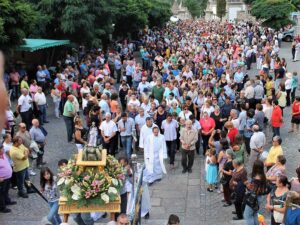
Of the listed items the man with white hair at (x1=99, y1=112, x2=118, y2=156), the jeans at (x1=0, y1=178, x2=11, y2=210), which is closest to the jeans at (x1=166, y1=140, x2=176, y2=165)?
the man with white hair at (x1=99, y1=112, x2=118, y2=156)

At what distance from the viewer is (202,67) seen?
21.6 metres

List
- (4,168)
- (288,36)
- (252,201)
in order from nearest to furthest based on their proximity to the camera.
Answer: (252,201)
(4,168)
(288,36)

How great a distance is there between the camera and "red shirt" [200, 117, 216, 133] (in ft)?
42.6

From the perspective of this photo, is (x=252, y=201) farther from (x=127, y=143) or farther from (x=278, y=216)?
(x=127, y=143)

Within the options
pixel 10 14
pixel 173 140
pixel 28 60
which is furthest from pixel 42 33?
pixel 173 140

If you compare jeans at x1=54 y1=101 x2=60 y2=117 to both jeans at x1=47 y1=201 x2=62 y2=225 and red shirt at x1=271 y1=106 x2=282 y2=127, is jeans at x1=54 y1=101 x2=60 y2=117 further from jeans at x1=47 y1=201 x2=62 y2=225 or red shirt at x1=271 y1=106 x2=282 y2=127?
jeans at x1=47 y1=201 x2=62 y2=225

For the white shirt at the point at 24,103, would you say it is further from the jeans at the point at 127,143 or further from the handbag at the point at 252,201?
the handbag at the point at 252,201

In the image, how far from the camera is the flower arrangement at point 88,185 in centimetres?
743

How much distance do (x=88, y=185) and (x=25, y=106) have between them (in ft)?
26.5

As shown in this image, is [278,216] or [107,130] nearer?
[278,216]

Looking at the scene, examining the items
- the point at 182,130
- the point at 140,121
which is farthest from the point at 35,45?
the point at 182,130

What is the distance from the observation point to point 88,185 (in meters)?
7.43

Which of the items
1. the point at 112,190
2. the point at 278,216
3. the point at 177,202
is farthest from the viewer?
the point at 177,202

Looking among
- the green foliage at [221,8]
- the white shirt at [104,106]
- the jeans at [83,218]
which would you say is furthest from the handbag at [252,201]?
the green foliage at [221,8]
